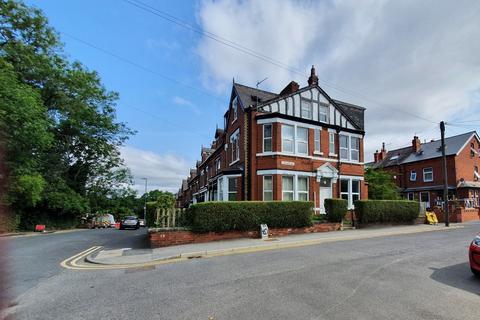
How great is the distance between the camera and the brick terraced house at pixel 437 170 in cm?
3353

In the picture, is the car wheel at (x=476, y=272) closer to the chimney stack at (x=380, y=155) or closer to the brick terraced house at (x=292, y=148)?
the brick terraced house at (x=292, y=148)

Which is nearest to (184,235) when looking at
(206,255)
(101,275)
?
(206,255)

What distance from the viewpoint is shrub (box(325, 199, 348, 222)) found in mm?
17250

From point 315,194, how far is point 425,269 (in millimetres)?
12401

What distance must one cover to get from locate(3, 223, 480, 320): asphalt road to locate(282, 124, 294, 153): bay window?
10.7m

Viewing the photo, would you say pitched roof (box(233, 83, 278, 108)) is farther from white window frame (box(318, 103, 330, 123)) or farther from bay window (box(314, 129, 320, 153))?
bay window (box(314, 129, 320, 153))

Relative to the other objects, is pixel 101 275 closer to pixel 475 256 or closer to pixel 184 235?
pixel 184 235

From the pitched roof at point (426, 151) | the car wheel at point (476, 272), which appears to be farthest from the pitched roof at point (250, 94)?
the pitched roof at point (426, 151)

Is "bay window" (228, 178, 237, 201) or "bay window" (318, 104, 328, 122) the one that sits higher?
"bay window" (318, 104, 328, 122)

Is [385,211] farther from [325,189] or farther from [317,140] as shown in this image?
[317,140]

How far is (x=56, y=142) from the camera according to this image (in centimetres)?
3117

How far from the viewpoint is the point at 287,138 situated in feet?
64.4

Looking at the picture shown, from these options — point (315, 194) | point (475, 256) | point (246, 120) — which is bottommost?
point (475, 256)

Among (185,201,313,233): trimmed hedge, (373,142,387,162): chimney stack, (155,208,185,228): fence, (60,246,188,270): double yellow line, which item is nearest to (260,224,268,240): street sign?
(185,201,313,233): trimmed hedge
